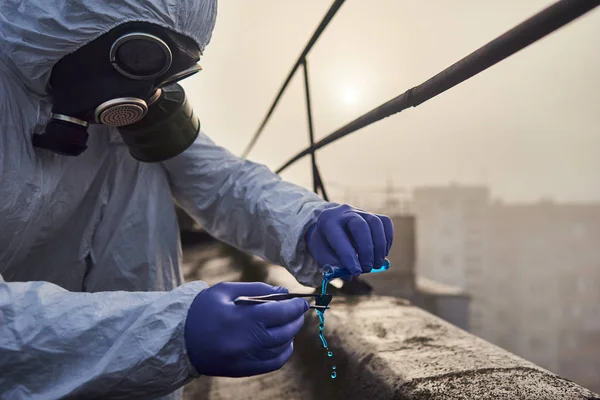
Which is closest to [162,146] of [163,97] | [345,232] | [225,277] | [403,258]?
[163,97]

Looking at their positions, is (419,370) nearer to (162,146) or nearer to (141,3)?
(162,146)

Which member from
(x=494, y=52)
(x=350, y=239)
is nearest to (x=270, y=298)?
(x=350, y=239)

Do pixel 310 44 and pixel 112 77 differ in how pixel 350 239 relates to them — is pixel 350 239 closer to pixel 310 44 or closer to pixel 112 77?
pixel 112 77

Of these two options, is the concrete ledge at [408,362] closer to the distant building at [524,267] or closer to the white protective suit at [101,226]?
the white protective suit at [101,226]

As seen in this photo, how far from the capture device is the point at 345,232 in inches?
36.6

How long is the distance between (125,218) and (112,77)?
488 mm

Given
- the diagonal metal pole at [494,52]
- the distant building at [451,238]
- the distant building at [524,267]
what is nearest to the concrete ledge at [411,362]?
the diagonal metal pole at [494,52]

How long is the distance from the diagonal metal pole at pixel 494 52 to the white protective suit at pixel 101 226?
340mm

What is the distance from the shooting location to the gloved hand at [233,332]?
26.1 inches

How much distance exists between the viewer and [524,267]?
39.8 m

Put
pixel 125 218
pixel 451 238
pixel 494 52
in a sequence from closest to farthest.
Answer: pixel 494 52, pixel 125 218, pixel 451 238

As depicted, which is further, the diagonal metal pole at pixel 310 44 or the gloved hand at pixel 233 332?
the diagonal metal pole at pixel 310 44

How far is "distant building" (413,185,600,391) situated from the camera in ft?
104

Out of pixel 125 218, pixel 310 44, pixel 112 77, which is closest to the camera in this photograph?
pixel 112 77
